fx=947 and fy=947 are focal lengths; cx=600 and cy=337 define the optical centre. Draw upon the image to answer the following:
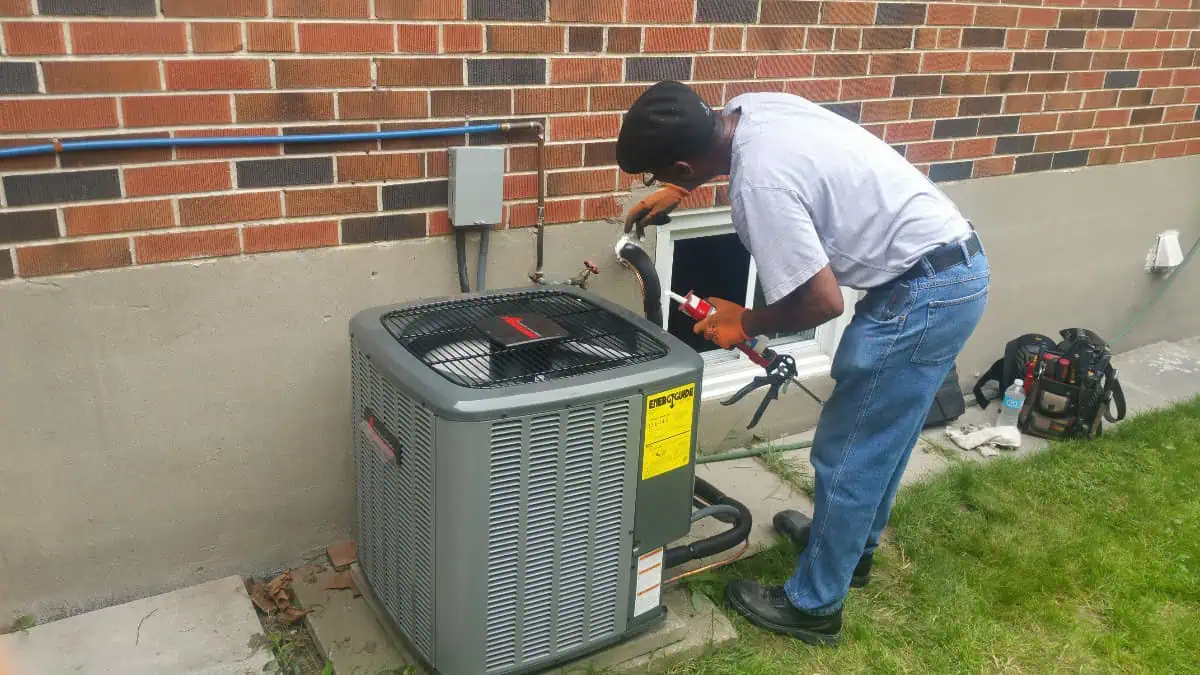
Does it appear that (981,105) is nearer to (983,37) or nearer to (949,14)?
(983,37)

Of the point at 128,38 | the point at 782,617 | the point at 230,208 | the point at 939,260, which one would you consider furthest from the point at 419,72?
the point at 782,617

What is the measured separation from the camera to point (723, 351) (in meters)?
3.95

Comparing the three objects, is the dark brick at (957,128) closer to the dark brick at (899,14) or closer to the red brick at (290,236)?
the dark brick at (899,14)

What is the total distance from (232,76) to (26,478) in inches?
48.3

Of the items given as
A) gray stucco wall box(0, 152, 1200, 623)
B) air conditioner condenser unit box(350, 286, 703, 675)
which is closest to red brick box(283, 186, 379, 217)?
gray stucco wall box(0, 152, 1200, 623)

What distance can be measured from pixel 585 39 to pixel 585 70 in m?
0.10

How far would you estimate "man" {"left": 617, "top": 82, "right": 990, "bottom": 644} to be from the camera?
7.70 feet

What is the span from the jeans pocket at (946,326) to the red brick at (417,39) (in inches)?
62.5

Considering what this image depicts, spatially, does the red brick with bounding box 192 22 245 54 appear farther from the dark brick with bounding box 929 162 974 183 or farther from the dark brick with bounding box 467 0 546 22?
the dark brick with bounding box 929 162 974 183

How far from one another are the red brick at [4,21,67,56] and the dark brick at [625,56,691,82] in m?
1.64

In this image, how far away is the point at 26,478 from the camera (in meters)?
2.58

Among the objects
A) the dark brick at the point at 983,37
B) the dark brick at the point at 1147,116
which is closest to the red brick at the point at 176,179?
the dark brick at the point at 983,37

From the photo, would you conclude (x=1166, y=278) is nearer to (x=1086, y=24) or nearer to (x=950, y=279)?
(x=1086, y=24)

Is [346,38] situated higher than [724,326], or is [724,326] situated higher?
[346,38]
